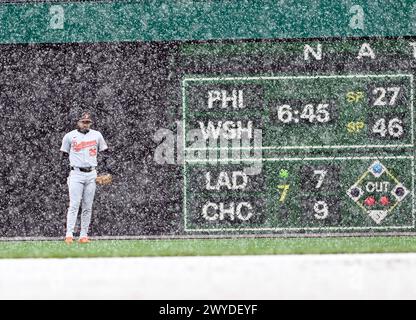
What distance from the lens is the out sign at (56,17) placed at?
17.4 metres

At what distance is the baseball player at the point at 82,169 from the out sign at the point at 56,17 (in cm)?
133

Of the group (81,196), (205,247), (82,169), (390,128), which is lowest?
(205,247)

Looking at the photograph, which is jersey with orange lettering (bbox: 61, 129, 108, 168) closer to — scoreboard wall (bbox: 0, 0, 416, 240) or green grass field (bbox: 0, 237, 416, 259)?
scoreboard wall (bbox: 0, 0, 416, 240)

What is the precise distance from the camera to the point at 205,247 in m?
16.3

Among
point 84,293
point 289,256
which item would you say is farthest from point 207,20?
point 84,293

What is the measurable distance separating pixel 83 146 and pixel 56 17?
184cm

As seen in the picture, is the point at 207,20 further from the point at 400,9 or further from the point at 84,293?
the point at 84,293

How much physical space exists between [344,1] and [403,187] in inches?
105

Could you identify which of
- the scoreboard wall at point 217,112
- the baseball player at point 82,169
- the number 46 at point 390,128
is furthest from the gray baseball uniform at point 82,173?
the number 46 at point 390,128

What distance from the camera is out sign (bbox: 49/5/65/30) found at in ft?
57.1

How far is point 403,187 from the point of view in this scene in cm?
1758

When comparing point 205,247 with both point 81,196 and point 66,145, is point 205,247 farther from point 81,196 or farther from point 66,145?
point 66,145

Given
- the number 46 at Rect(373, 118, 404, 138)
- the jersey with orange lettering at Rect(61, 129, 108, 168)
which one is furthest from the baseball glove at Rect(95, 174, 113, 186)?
the number 46 at Rect(373, 118, 404, 138)

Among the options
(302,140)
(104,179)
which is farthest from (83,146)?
(302,140)
